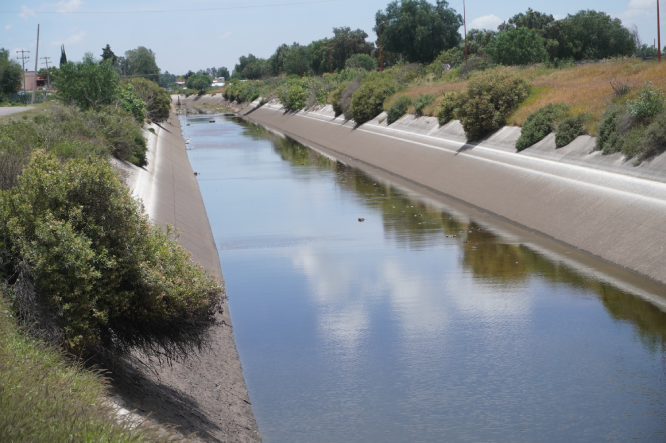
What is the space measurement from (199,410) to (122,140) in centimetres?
2352

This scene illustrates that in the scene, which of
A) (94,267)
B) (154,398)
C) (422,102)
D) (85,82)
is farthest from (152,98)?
(94,267)

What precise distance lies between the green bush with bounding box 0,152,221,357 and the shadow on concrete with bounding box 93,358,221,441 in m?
0.42

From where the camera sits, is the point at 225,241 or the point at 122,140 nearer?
the point at 225,241

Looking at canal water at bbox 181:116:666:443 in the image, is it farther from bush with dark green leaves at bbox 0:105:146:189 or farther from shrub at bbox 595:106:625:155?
bush with dark green leaves at bbox 0:105:146:189

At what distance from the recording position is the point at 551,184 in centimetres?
2652

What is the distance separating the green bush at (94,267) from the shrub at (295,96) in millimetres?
80548

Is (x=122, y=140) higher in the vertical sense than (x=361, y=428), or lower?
higher

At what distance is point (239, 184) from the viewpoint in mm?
39531

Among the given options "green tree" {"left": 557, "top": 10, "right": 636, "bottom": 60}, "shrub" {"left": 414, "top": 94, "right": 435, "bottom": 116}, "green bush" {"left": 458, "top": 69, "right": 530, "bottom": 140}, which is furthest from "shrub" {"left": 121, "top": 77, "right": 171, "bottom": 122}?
"green tree" {"left": 557, "top": 10, "right": 636, "bottom": 60}

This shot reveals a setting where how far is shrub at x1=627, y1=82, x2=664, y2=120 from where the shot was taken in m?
24.9

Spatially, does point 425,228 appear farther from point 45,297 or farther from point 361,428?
point 45,297

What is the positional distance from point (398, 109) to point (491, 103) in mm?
16289

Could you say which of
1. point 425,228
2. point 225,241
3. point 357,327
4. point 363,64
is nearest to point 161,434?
point 357,327

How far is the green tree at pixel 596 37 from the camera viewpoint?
92500mm
